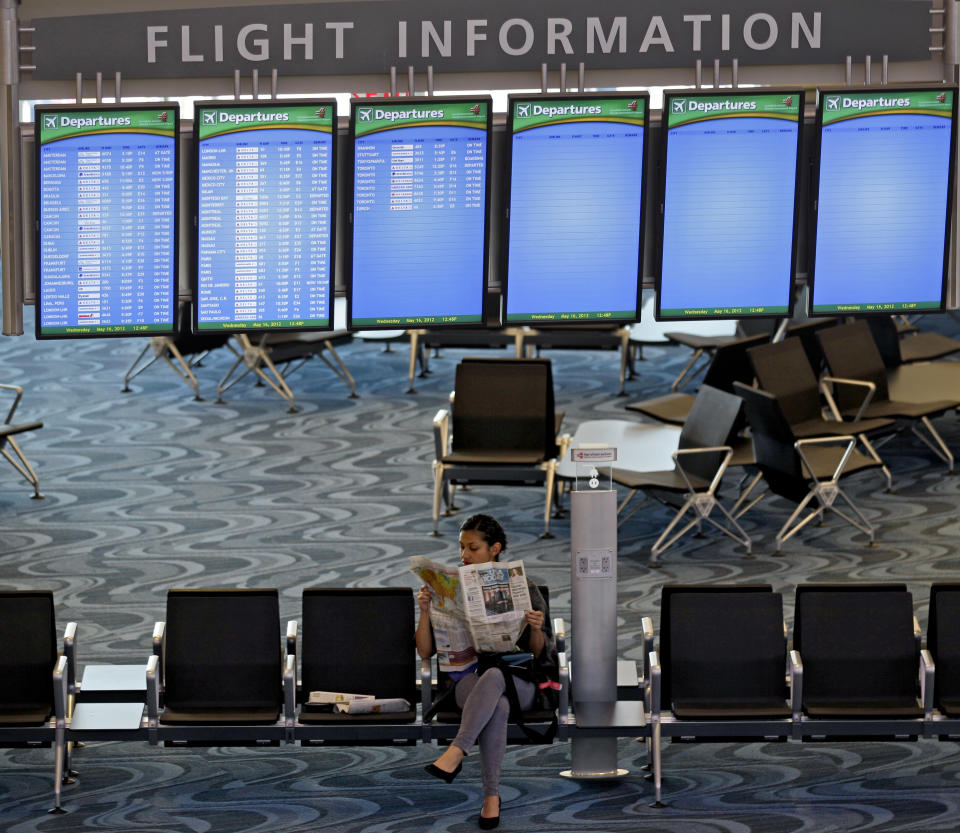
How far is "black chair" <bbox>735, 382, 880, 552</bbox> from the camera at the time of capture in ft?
29.9

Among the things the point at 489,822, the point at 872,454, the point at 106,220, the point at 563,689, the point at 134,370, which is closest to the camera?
the point at 106,220

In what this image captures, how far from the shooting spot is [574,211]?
17.3ft

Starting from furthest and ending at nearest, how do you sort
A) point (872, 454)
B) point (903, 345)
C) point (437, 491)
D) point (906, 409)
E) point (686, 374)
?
point (686, 374)
point (903, 345)
point (906, 409)
point (872, 454)
point (437, 491)

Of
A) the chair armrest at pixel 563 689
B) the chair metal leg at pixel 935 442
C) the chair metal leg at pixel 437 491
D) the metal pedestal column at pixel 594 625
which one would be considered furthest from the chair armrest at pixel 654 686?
the chair metal leg at pixel 935 442

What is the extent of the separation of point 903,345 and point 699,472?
374 cm

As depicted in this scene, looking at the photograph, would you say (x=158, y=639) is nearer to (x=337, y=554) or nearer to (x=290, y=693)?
(x=290, y=693)

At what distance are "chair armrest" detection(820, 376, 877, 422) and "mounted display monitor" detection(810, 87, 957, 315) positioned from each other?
5.01 meters

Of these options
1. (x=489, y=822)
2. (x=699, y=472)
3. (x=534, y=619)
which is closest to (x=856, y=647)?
(x=534, y=619)

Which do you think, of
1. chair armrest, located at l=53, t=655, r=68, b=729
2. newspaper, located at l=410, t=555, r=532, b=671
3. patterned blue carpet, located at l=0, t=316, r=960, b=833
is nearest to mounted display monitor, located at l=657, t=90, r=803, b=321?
newspaper, located at l=410, t=555, r=532, b=671

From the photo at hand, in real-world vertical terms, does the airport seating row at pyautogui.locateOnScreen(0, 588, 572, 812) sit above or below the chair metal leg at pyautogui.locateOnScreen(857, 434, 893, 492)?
below

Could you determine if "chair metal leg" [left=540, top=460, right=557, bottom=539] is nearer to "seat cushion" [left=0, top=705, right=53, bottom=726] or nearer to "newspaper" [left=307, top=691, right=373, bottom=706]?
"newspaper" [left=307, top=691, right=373, bottom=706]

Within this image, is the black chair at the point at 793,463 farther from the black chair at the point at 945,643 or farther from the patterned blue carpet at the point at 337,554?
the black chair at the point at 945,643

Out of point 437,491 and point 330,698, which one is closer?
point 330,698

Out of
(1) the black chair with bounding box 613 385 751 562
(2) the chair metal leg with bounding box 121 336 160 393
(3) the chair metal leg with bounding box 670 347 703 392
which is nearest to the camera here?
(1) the black chair with bounding box 613 385 751 562
